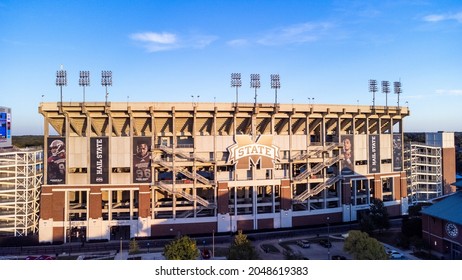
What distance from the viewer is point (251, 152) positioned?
44938mm

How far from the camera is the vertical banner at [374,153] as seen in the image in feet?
170

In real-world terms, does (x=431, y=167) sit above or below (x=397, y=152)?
below

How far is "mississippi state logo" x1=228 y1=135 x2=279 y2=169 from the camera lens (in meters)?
44.6

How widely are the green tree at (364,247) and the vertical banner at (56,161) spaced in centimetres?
3513

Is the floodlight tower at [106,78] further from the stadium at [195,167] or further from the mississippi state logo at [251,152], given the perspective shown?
the mississippi state logo at [251,152]

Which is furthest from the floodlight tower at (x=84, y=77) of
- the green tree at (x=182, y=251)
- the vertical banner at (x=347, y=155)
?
the vertical banner at (x=347, y=155)

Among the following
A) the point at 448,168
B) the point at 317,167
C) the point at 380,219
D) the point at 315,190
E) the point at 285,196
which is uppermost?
the point at 317,167

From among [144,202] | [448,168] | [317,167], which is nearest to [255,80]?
[317,167]

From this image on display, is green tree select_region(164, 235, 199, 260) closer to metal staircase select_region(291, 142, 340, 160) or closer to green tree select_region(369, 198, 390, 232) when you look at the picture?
metal staircase select_region(291, 142, 340, 160)

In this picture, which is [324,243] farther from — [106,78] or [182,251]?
[106,78]

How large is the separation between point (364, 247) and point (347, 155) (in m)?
24.6

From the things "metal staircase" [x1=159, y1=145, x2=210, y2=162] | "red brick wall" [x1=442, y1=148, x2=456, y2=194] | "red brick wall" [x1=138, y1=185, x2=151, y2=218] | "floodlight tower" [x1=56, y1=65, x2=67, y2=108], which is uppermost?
"floodlight tower" [x1=56, y1=65, x2=67, y2=108]

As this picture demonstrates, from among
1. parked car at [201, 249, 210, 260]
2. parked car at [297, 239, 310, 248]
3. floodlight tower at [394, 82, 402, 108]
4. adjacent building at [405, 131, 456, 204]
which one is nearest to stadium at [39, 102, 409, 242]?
floodlight tower at [394, 82, 402, 108]

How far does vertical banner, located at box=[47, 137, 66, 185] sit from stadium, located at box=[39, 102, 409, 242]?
0.39 ft
